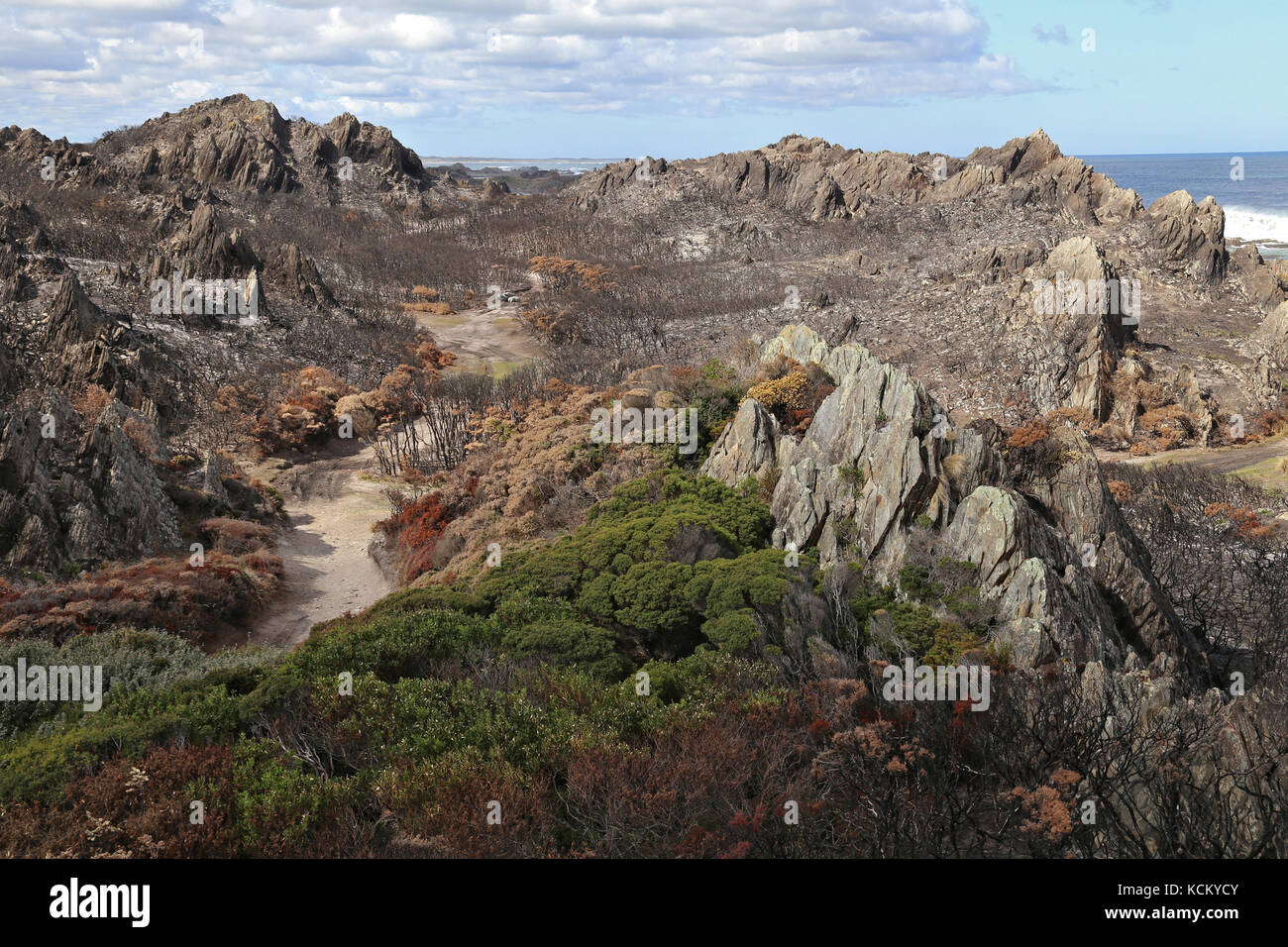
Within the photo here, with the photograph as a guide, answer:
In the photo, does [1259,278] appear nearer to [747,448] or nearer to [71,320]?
[747,448]

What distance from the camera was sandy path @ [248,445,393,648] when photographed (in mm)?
20984

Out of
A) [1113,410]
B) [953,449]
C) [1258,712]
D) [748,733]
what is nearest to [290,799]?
[748,733]

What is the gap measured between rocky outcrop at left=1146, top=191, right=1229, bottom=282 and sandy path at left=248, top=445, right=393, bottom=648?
2095 inches

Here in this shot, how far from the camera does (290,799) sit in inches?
371

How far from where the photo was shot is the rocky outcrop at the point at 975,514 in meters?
14.0

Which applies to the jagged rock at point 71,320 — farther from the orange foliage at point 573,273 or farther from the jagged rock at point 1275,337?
the jagged rock at point 1275,337

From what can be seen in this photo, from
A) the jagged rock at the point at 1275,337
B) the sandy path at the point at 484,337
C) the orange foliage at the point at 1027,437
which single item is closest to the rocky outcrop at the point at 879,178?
the jagged rock at the point at 1275,337

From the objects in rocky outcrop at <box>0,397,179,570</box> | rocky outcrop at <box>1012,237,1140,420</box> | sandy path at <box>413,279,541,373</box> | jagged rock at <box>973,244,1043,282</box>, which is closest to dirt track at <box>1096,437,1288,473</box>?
rocky outcrop at <box>1012,237,1140,420</box>

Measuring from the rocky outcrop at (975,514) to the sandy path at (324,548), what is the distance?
10.2 meters

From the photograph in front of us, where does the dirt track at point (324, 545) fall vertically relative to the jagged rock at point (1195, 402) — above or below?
below

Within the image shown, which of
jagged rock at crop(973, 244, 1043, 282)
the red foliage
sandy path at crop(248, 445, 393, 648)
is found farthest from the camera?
jagged rock at crop(973, 244, 1043, 282)

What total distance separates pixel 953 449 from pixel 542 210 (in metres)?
78.5

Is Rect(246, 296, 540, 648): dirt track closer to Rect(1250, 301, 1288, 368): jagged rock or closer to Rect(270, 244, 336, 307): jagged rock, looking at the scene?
Rect(270, 244, 336, 307): jagged rock

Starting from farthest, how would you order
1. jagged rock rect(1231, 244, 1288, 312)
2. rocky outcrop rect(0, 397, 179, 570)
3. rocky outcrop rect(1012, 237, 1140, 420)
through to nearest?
1. jagged rock rect(1231, 244, 1288, 312)
2. rocky outcrop rect(1012, 237, 1140, 420)
3. rocky outcrop rect(0, 397, 179, 570)
